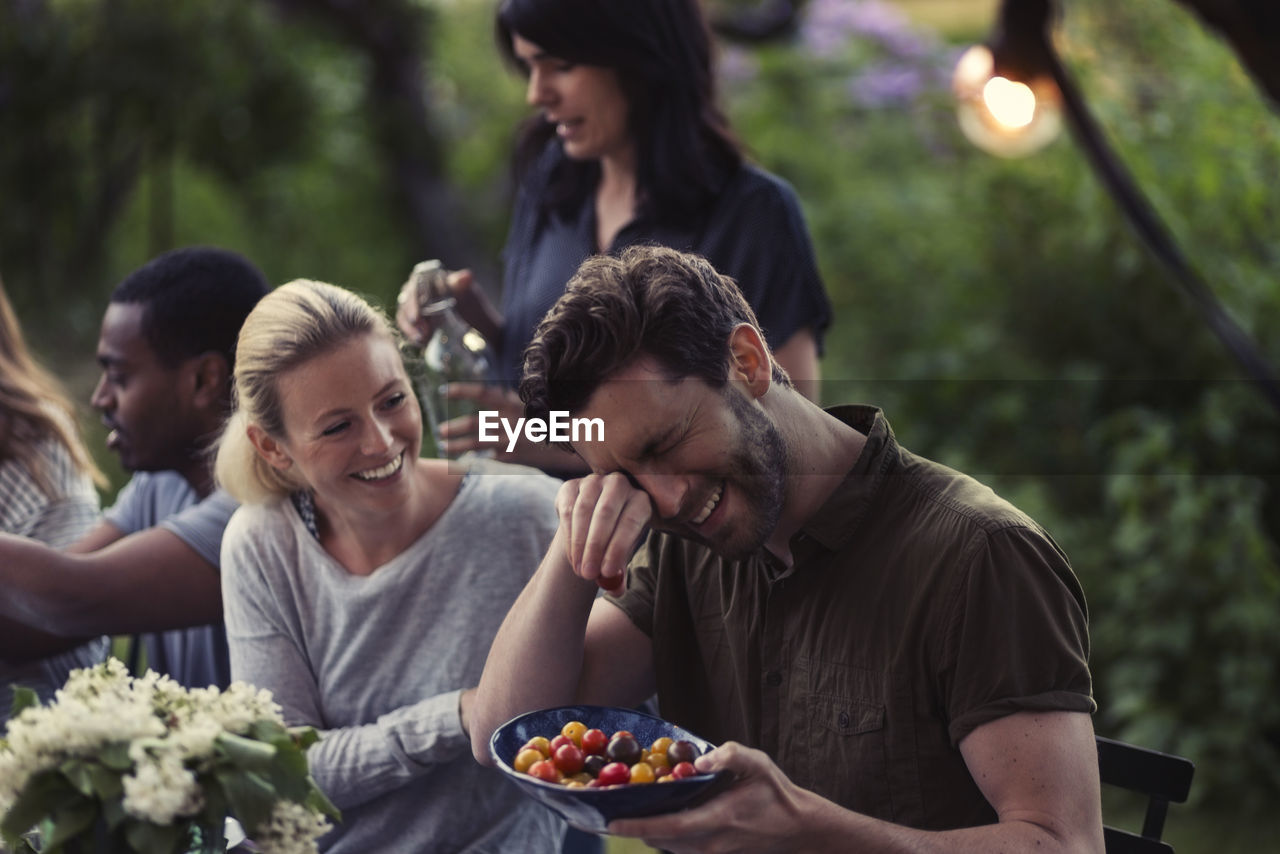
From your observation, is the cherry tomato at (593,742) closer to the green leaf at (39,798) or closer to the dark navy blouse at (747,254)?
the green leaf at (39,798)

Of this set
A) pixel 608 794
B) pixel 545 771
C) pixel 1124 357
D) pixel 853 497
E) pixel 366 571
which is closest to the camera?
pixel 608 794

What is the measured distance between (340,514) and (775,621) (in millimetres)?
730

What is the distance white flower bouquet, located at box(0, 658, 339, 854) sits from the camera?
1.31 meters

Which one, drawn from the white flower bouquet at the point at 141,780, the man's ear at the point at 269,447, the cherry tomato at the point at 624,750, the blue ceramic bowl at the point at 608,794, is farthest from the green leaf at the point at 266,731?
the man's ear at the point at 269,447

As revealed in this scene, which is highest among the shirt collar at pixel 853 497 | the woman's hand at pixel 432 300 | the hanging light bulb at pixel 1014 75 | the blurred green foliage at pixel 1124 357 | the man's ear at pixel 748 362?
the hanging light bulb at pixel 1014 75

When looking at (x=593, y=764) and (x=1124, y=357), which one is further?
(x=1124, y=357)

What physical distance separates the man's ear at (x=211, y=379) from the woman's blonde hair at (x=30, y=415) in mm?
423

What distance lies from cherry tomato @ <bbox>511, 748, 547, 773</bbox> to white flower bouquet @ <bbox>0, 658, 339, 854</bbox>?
0.74 ft

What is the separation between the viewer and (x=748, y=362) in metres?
1.52

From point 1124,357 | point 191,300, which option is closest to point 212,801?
point 191,300

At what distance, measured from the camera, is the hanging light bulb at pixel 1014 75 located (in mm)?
2307

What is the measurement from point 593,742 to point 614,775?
0.39 ft

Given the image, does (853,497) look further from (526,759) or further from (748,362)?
(526,759)

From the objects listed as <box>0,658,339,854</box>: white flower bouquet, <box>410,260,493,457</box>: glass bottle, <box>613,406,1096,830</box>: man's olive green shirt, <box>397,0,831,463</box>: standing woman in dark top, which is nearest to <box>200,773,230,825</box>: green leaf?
<box>0,658,339,854</box>: white flower bouquet
